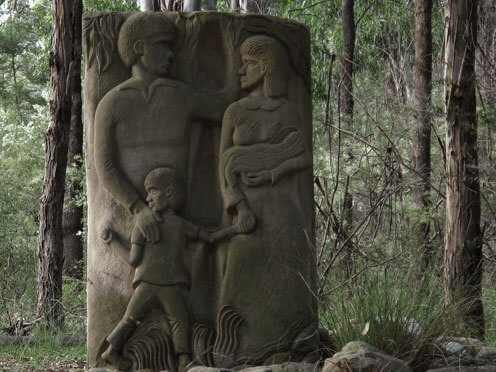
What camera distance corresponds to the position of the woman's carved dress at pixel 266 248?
442 cm

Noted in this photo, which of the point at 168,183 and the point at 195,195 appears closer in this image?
the point at 168,183

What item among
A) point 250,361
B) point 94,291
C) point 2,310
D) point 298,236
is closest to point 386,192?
point 298,236

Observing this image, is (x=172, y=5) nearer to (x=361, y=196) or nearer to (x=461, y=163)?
(x=461, y=163)

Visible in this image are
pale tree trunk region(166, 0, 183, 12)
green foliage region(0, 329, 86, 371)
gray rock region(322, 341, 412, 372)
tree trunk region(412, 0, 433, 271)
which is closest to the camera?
gray rock region(322, 341, 412, 372)

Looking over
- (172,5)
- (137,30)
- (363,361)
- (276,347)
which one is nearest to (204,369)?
(276,347)

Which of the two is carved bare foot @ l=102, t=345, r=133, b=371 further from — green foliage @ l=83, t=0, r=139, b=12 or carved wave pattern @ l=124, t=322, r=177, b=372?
green foliage @ l=83, t=0, r=139, b=12

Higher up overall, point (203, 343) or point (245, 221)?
point (245, 221)

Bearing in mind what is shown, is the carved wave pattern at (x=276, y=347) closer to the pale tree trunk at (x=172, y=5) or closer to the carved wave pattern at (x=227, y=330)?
the carved wave pattern at (x=227, y=330)

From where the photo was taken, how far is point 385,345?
14.2 ft

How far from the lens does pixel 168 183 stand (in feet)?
14.4

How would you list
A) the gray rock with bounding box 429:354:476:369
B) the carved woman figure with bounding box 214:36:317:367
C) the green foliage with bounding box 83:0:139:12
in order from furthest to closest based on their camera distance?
the green foliage with bounding box 83:0:139:12
the carved woman figure with bounding box 214:36:317:367
the gray rock with bounding box 429:354:476:369

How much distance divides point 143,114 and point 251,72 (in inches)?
29.5

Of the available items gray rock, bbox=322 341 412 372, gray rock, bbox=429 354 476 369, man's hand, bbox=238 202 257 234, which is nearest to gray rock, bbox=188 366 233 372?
gray rock, bbox=322 341 412 372

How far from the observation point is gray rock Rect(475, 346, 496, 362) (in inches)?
178
